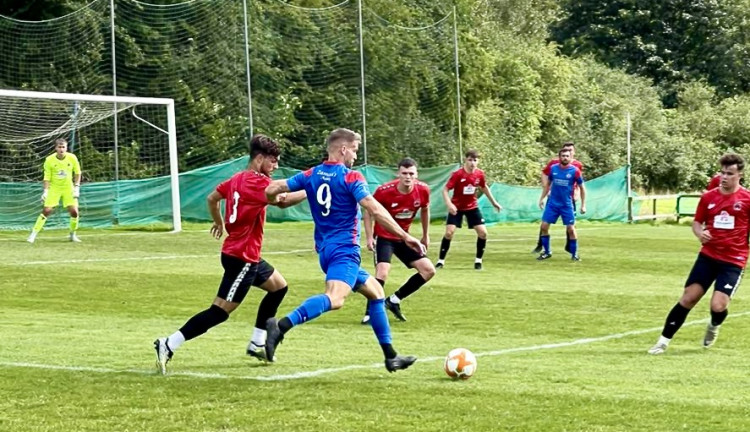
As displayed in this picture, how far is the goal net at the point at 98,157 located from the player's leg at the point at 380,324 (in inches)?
771

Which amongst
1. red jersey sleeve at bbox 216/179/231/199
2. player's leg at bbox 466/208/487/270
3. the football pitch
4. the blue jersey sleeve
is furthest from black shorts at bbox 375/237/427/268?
player's leg at bbox 466/208/487/270

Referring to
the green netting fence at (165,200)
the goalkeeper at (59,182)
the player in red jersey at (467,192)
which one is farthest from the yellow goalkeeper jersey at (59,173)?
the player in red jersey at (467,192)

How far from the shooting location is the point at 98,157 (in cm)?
3403

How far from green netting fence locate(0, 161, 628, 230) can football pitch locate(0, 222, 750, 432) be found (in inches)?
375

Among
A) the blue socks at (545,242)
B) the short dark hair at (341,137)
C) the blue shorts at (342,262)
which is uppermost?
the short dark hair at (341,137)

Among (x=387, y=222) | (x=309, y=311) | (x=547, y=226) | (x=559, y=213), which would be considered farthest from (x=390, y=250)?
(x=559, y=213)

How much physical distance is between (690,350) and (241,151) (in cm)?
2582

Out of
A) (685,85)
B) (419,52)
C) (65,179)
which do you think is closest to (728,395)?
(65,179)

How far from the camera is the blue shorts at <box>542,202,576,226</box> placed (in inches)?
978

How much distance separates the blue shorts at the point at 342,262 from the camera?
10367 millimetres

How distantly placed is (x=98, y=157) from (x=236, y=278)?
949 inches

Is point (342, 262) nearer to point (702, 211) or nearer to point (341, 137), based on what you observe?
point (341, 137)

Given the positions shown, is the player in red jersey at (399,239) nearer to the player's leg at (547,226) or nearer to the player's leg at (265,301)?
the player's leg at (265,301)

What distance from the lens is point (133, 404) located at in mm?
8906
